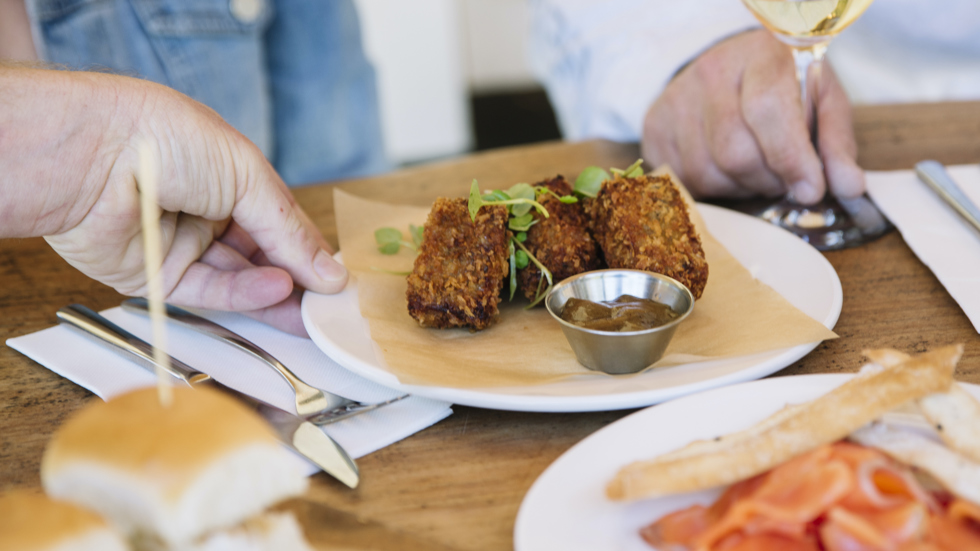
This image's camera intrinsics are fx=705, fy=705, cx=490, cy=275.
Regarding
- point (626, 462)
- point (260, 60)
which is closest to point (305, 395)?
point (626, 462)

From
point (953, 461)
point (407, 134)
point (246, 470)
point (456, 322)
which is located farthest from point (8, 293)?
point (407, 134)

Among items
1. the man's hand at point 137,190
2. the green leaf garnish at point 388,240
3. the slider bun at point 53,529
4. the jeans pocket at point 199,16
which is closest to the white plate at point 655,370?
the man's hand at point 137,190

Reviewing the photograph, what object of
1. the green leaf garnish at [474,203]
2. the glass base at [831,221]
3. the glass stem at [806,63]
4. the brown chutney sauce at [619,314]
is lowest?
the glass base at [831,221]

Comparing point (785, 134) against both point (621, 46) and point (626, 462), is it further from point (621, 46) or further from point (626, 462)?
point (626, 462)

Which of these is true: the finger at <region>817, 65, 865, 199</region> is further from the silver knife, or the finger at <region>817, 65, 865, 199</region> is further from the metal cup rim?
the metal cup rim

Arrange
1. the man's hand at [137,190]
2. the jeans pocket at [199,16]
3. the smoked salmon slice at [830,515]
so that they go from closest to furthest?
1. the smoked salmon slice at [830,515]
2. the man's hand at [137,190]
3. the jeans pocket at [199,16]

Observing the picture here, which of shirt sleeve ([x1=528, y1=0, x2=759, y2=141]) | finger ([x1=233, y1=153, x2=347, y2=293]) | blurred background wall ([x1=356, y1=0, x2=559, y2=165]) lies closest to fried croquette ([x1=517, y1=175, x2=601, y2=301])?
finger ([x1=233, y1=153, x2=347, y2=293])

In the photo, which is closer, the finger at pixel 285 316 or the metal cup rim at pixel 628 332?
the metal cup rim at pixel 628 332

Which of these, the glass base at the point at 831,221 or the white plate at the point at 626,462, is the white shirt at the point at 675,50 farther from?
the white plate at the point at 626,462
